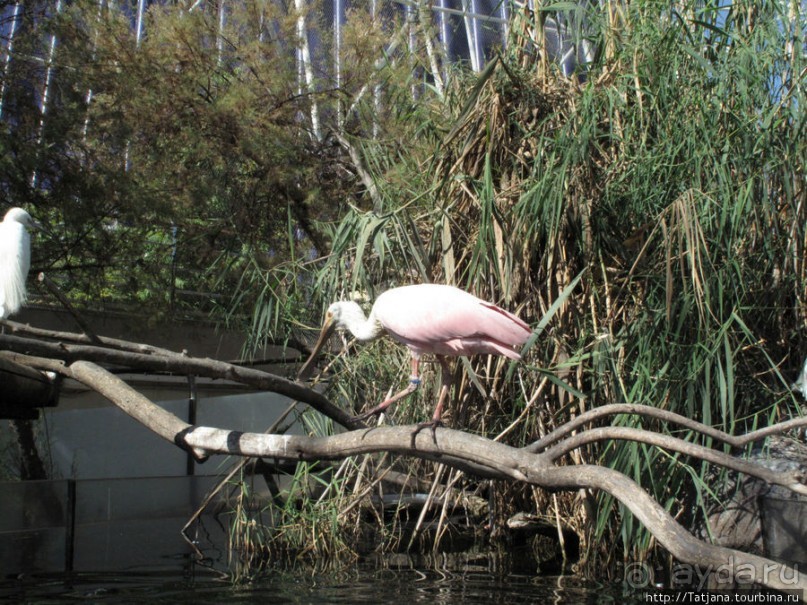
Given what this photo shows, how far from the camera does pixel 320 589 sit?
15.7 feet

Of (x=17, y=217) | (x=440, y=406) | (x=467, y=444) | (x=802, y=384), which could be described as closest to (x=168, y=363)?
(x=440, y=406)

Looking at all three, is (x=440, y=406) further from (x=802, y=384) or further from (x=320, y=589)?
Result: (x=802, y=384)

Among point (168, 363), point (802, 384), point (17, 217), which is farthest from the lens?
point (17, 217)

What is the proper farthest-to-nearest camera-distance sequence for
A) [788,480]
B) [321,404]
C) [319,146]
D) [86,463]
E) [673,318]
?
[319,146], [86,463], [673,318], [321,404], [788,480]

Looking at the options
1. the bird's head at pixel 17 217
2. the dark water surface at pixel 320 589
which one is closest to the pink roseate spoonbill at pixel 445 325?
the dark water surface at pixel 320 589

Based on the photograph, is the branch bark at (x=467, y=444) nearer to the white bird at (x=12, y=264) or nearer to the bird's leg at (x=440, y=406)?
the bird's leg at (x=440, y=406)

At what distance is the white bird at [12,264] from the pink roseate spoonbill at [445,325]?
2086mm

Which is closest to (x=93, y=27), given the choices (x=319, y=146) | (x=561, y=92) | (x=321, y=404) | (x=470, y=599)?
(x=319, y=146)

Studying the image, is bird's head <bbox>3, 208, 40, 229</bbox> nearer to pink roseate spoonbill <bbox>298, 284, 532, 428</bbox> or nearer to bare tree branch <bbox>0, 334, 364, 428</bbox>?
bare tree branch <bbox>0, 334, 364, 428</bbox>

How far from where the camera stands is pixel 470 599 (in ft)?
15.0

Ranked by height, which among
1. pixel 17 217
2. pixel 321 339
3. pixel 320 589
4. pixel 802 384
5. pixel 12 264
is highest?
pixel 17 217

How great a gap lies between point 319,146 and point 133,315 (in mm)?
2517

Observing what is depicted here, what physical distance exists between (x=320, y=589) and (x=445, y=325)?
5.95 feet

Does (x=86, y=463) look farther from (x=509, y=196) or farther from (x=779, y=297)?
(x=779, y=297)
